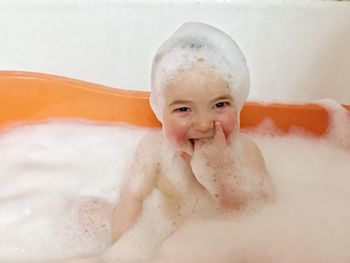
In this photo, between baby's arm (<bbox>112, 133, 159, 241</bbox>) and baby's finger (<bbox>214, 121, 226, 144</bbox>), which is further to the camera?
baby's arm (<bbox>112, 133, 159, 241</bbox>)

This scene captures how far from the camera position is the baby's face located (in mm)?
1065

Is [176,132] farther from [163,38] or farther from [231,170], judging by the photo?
[163,38]

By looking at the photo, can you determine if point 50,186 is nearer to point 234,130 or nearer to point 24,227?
point 24,227

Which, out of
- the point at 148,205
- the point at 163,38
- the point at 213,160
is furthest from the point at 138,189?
the point at 163,38

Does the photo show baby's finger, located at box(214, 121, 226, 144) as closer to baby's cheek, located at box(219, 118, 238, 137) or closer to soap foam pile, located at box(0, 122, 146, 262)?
baby's cheek, located at box(219, 118, 238, 137)

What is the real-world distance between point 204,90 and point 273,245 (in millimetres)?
302

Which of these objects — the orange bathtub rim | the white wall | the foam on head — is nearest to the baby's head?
the foam on head

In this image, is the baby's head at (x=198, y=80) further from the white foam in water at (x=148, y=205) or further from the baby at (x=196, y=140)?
the white foam in water at (x=148, y=205)

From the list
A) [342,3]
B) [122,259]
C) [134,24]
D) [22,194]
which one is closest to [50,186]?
[22,194]

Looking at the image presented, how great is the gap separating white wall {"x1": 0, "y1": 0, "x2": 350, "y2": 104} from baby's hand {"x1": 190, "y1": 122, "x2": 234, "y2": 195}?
31 centimetres

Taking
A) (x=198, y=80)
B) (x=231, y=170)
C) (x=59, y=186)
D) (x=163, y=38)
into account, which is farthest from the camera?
(x=163, y=38)

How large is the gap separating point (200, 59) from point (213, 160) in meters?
0.17

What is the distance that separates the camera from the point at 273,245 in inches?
46.6

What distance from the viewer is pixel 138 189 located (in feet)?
3.97
